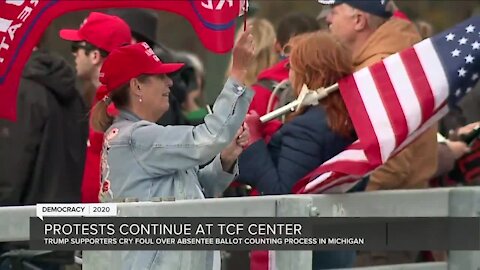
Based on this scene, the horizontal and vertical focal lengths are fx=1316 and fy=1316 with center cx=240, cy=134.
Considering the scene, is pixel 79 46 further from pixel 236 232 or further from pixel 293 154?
pixel 236 232

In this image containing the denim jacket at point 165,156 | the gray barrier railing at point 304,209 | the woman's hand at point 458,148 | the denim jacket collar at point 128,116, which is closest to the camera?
the gray barrier railing at point 304,209

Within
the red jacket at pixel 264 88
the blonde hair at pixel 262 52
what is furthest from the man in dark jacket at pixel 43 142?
the blonde hair at pixel 262 52

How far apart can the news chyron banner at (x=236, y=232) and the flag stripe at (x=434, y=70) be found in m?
0.58

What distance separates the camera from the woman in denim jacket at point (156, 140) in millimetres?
5109

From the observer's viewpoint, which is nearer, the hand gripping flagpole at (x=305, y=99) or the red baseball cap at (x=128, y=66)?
the red baseball cap at (x=128, y=66)

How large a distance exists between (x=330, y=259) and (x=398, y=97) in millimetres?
818

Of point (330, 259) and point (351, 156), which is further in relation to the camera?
point (330, 259)

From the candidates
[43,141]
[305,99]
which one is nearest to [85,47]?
[43,141]

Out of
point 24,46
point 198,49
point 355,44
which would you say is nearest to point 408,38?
point 355,44

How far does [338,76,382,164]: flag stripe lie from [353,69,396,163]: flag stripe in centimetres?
2

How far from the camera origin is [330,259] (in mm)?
6105

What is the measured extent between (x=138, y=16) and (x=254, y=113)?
120 centimetres

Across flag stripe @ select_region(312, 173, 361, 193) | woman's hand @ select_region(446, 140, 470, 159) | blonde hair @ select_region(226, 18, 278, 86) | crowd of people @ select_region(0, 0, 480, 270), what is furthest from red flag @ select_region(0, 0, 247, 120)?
woman's hand @ select_region(446, 140, 470, 159)

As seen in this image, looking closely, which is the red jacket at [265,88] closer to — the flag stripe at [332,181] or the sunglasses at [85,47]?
the sunglasses at [85,47]
